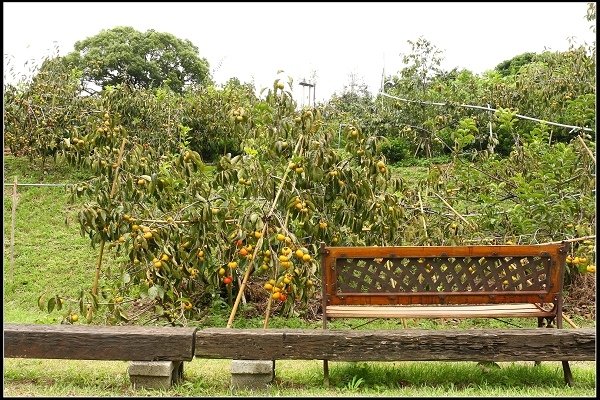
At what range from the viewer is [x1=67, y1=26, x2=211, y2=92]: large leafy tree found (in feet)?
73.8

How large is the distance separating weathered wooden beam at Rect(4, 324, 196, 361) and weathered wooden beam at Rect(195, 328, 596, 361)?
0.13 m

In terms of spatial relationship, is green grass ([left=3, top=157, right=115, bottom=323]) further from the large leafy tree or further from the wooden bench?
the large leafy tree

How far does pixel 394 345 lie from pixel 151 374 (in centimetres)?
133

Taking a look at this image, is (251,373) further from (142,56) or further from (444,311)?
(142,56)

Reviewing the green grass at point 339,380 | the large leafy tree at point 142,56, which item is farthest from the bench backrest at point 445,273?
the large leafy tree at point 142,56

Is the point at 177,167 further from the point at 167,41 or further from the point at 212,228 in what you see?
the point at 167,41

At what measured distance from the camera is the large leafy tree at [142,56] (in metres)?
22.5

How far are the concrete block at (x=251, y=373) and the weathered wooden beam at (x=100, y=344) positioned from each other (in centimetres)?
27

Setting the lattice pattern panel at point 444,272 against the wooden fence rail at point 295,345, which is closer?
the wooden fence rail at point 295,345

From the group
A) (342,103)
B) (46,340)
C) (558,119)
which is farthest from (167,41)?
(46,340)

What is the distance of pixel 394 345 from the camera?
11.0 ft

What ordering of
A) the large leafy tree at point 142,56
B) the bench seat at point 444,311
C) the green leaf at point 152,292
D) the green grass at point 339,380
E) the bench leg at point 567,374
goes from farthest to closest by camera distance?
the large leafy tree at point 142,56 → the green leaf at point 152,292 → the bench seat at point 444,311 → the bench leg at point 567,374 → the green grass at point 339,380

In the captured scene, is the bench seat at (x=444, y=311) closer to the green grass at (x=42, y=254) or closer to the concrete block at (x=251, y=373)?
the concrete block at (x=251, y=373)

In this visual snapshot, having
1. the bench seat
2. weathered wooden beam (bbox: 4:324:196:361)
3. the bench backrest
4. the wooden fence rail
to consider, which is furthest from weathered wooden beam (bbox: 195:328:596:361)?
the bench backrest
